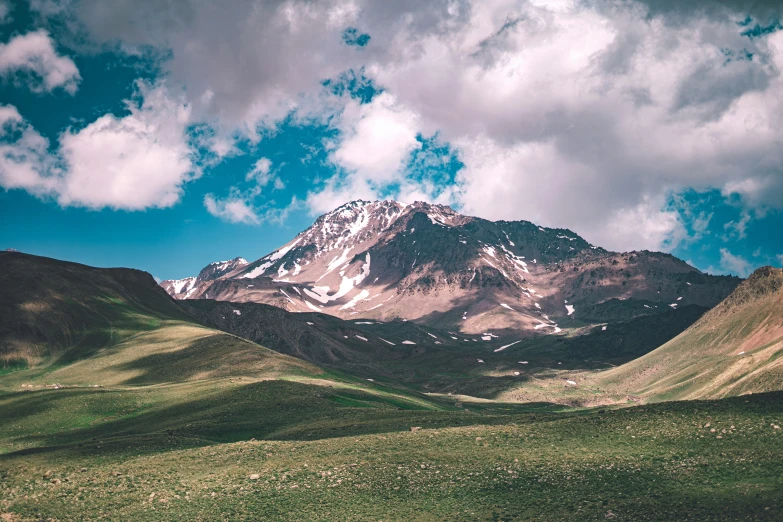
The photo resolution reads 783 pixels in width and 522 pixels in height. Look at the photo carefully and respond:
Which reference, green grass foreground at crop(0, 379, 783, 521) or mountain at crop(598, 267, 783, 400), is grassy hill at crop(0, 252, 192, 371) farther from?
mountain at crop(598, 267, 783, 400)

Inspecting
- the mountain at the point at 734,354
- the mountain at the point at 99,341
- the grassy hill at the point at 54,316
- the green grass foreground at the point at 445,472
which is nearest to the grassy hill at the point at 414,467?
the green grass foreground at the point at 445,472

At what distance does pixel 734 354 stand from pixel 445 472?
154210mm

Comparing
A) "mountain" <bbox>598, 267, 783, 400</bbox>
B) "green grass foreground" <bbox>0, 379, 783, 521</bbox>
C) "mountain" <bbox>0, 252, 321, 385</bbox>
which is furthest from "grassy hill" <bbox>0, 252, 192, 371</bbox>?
"mountain" <bbox>598, 267, 783, 400</bbox>

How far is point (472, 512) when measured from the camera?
31.8 meters

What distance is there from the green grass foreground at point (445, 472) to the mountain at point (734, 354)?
67.7 metres

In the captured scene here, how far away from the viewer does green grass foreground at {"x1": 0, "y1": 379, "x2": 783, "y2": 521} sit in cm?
3122

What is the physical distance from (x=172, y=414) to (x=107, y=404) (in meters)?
13.4

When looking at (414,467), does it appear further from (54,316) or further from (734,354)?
(54,316)

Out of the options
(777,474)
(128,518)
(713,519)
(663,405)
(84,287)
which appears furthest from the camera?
(84,287)

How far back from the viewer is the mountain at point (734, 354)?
106 meters

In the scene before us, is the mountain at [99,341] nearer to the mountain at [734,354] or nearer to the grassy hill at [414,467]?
the grassy hill at [414,467]

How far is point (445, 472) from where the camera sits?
3797 cm

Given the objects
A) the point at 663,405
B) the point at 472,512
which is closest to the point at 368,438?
the point at 472,512

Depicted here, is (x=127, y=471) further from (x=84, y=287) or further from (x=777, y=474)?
(x=84, y=287)
